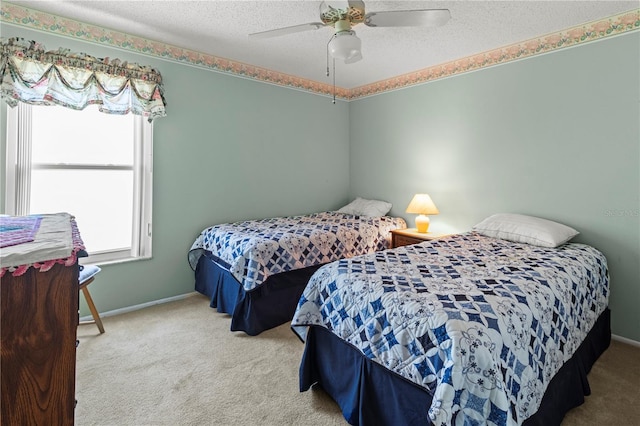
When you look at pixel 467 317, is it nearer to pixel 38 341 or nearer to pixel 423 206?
pixel 38 341

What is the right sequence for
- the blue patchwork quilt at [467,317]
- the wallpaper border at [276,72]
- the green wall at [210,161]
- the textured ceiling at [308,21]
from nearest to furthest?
the blue patchwork quilt at [467,317]
the textured ceiling at [308,21]
the wallpaper border at [276,72]
the green wall at [210,161]

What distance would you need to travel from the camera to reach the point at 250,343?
8.09 ft

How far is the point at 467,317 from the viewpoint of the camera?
1.31 meters

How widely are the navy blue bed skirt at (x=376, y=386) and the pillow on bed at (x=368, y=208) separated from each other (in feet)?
7.84

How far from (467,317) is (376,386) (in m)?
0.56

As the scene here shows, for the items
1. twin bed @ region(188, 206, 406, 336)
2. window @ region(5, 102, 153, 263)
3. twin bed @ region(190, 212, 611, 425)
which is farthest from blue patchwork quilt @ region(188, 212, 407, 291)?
window @ region(5, 102, 153, 263)

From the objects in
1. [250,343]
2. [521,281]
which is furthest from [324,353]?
[521,281]

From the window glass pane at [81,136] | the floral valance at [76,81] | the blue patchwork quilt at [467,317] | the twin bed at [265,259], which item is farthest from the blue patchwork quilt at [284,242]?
the floral valance at [76,81]

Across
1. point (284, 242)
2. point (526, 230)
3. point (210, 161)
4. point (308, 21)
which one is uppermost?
point (308, 21)

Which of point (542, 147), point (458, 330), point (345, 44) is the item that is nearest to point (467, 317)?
point (458, 330)

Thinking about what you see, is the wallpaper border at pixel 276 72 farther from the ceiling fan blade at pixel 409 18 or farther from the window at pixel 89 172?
the ceiling fan blade at pixel 409 18

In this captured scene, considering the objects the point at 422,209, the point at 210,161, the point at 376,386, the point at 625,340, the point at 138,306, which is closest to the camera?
the point at 376,386

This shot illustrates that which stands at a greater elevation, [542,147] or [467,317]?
Answer: [542,147]

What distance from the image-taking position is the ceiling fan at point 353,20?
188cm
